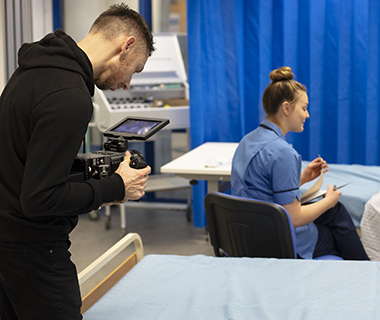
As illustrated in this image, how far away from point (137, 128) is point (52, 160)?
41 cm

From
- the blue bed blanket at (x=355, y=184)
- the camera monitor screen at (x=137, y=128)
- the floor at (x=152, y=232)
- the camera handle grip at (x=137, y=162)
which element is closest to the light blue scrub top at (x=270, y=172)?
the blue bed blanket at (x=355, y=184)

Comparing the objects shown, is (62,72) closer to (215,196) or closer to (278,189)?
(215,196)

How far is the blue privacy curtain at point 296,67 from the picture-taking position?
11.3 ft

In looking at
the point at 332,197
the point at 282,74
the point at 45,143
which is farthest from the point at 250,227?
the point at 45,143

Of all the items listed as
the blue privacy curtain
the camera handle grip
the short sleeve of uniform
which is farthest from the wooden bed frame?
the blue privacy curtain

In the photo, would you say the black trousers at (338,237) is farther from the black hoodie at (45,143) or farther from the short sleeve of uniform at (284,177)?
the black hoodie at (45,143)

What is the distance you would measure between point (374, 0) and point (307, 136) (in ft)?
3.24

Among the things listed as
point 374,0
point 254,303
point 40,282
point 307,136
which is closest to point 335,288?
point 254,303

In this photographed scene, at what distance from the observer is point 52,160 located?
1.06 m

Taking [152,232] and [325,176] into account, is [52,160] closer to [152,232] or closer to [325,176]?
[325,176]

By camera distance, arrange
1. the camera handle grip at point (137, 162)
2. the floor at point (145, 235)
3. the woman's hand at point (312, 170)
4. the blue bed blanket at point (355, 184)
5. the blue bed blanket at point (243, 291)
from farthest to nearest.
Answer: the floor at point (145, 235)
the blue bed blanket at point (355, 184)
the woman's hand at point (312, 170)
the blue bed blanket at point (243, 291)
the camera handle grip at point (137, 162)

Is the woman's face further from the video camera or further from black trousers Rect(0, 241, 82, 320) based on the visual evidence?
black trousers Rect(0, 241, 82, 320)

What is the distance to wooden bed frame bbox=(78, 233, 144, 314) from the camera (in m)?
1.61

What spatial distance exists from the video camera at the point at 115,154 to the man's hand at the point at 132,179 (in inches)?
1.0
